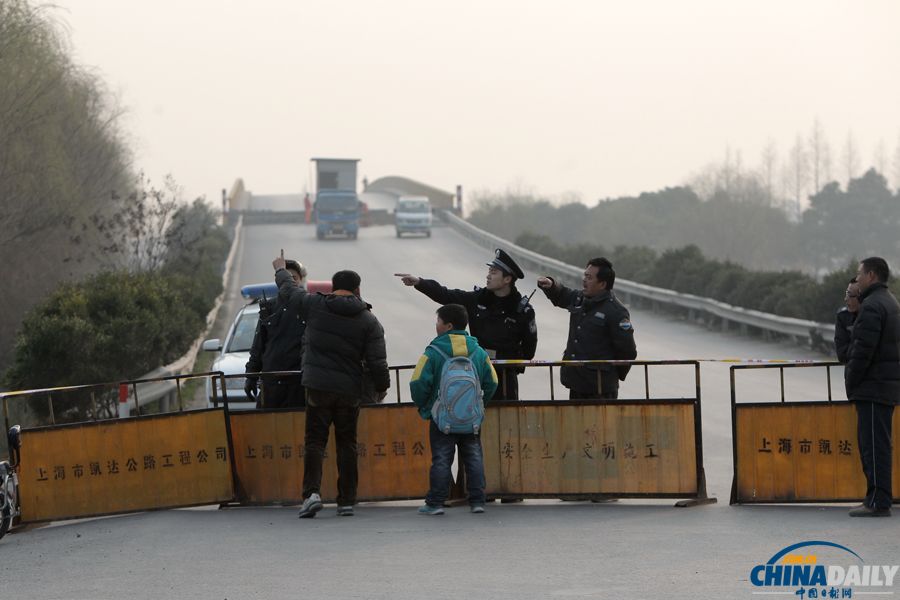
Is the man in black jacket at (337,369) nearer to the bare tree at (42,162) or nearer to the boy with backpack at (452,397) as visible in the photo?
the boy with backpack at (452,397)

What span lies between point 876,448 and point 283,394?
4.86 meters

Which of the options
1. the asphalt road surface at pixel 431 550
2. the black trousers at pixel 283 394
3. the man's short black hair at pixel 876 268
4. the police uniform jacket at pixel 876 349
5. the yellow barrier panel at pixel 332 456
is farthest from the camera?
the black trousers at pixel 283 394

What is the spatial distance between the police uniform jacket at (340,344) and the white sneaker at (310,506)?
86 centimetres

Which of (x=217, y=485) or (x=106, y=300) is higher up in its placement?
(x=106, y=300)

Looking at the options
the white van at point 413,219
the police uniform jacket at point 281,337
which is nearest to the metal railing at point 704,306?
the white van at point 413,219

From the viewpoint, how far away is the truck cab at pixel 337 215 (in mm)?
64000

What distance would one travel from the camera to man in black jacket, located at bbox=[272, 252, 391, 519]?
10898mm

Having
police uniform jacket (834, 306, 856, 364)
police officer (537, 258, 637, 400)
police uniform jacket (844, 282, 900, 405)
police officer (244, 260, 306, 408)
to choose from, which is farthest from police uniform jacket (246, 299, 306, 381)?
police uniform jacket (844, 282, 900, 405)

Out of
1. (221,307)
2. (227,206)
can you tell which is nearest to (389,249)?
(221,307)

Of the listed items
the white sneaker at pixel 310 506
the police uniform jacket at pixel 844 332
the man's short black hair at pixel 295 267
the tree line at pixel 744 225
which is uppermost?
the tree line at pixel 744 225

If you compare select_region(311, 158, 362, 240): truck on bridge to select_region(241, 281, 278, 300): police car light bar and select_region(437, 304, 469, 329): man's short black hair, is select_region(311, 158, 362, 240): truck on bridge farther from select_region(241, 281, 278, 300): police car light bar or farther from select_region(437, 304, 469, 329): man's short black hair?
select_region(437, 304, 469, 329): man's short black hair

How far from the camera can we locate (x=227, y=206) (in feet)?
288

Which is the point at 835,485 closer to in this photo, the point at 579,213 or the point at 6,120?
the point at 6,120

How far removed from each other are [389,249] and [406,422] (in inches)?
1899
